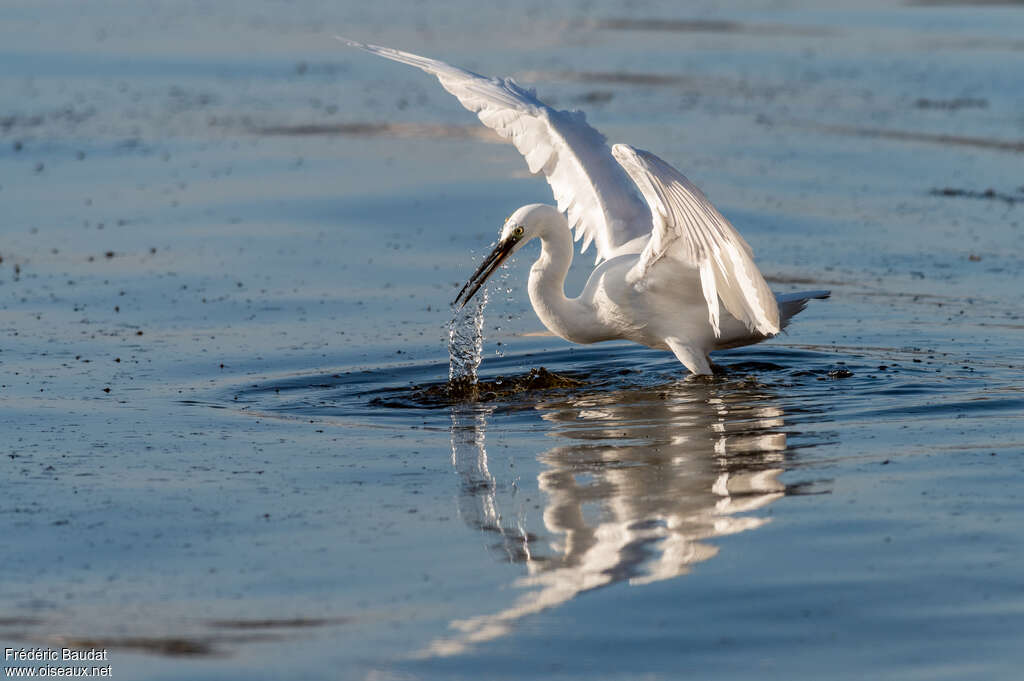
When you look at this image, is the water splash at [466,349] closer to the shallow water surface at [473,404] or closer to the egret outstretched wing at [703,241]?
the shallow water surface at [473,404]

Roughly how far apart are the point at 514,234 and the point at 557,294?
0.46 meters

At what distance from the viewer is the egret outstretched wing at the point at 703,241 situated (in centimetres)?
807

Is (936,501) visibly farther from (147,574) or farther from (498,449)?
(147,574)

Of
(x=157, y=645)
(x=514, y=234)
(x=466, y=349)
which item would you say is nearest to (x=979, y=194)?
(x=514, y=234)

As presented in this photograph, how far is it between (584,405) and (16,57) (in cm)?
1448

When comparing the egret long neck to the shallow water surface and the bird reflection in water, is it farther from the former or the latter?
the bird reflection in water

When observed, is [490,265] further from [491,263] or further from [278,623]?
[278,623]

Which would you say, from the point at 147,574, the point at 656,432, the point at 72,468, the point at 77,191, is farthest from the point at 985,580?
the point at 77,191

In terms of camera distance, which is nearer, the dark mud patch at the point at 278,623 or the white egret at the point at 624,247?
the dark mud patch at the point at 278,623

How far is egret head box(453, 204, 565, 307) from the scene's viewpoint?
949 cm

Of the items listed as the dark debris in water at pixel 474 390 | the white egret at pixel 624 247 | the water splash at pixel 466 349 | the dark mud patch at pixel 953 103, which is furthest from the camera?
the dark mud patch at pixel 953 103

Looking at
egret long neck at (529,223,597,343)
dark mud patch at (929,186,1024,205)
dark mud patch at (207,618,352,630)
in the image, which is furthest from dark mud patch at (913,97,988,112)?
dark mud patch at (207,618,352,630)

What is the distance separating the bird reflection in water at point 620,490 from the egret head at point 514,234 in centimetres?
115

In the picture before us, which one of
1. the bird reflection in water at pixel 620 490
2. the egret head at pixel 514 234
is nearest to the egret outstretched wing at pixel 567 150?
the egret head at pixel 514 234
